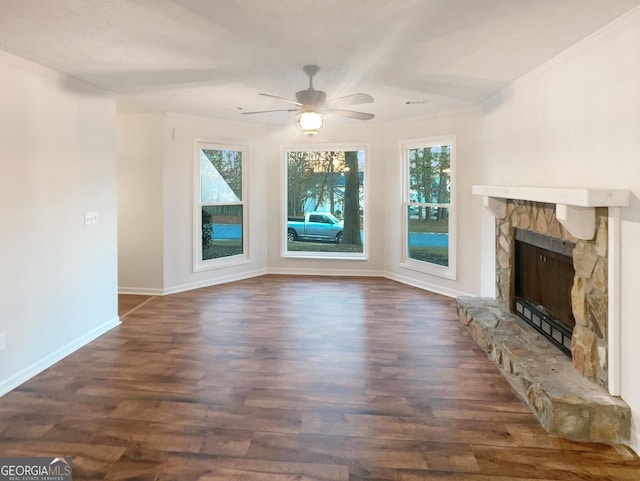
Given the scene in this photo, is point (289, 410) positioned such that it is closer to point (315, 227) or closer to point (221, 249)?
point (221, 249)

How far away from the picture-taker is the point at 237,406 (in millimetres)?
2656

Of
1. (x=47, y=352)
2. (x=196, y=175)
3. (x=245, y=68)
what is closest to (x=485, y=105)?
(x=245, y=68)

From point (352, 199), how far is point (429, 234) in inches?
58.4

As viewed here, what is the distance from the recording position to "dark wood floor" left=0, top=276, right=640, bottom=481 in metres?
2.08

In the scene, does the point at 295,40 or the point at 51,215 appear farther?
the point at 51,215

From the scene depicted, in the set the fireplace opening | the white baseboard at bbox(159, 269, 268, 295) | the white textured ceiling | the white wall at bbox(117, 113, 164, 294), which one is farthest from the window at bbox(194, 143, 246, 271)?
the fireplace opening

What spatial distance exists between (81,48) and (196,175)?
2998mm

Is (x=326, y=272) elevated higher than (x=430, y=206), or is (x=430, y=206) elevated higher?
(x=430, y=206)

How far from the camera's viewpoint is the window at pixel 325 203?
6.68m

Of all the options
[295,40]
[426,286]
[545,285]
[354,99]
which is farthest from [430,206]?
[295,40]

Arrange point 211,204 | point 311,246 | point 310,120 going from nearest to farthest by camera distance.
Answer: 1. point 310,120
2. point 211,204
3. point 311,246

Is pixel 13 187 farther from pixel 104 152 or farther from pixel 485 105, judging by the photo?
pixel 485 105

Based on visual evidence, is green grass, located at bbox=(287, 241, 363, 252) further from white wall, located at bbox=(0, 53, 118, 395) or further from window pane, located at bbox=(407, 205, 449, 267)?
white wall, located at bbox=(0, 53, 118, 395)

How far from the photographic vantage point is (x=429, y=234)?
588 centimetres
